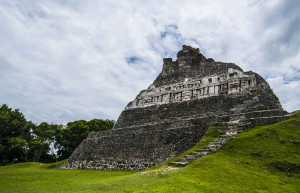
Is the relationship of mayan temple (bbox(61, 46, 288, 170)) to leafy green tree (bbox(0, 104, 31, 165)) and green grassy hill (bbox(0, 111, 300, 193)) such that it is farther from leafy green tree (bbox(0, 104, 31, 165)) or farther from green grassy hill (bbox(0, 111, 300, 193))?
leafy green tree (bbox(0, 104, 31, 165))

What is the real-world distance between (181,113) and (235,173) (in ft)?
44.5

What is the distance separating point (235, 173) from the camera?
8.70 m

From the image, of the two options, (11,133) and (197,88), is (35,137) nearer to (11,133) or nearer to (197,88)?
(11,133)

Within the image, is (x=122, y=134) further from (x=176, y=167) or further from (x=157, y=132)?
(x=176, y=167)

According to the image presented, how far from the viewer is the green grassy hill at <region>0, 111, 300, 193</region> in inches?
299

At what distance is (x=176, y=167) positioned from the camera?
10664 mm

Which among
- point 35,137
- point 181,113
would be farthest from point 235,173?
point 35,137

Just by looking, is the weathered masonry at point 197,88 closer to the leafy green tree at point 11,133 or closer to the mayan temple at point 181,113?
the mayan temple at point 181,113

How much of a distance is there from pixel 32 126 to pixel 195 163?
110ft

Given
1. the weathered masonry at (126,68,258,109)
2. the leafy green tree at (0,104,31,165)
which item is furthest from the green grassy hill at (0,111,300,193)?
the leafy green tree at (0,104,31,165)

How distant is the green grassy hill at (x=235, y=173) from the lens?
24.9 feet

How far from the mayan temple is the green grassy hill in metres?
1.47

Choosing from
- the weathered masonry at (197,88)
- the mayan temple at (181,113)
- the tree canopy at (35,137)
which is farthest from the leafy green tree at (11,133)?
the weathered masonry at (197,88)

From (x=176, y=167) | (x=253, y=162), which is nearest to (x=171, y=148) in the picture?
(x=176, y=167)
